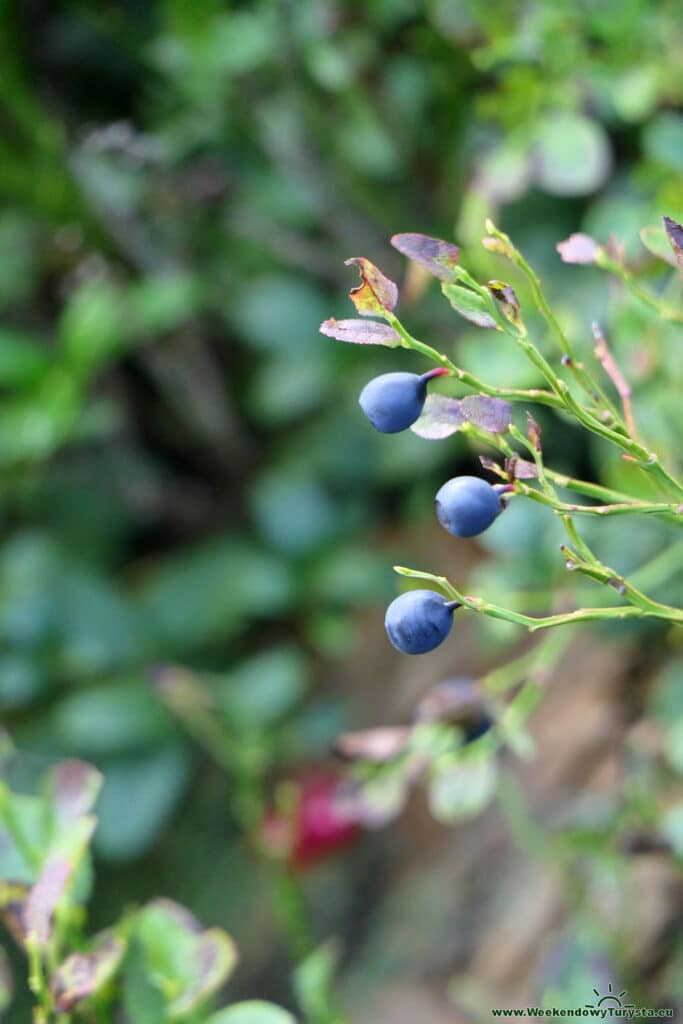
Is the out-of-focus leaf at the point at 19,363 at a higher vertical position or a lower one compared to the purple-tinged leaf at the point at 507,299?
lower

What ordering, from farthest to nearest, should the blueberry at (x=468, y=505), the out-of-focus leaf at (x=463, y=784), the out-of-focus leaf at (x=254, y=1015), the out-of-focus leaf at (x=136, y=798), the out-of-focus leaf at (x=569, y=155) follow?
the out-of-focus leaf at (x=136, y=798)
the out-of-focus leaf at (x=569, y=155)
the out-of-focus leaf at (x=463, y=784)
the out-of-focus leaf at (x=254, y=1015)
the blueberry at (x=468, y=505)

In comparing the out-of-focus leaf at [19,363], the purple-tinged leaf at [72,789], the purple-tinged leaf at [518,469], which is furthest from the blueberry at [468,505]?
the out-of-focus leaf at [19,363]

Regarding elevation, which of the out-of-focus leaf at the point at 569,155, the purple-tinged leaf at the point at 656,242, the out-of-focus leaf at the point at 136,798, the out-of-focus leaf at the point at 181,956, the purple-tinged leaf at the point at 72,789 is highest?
the purple-tinged leaf at the point at 656,242

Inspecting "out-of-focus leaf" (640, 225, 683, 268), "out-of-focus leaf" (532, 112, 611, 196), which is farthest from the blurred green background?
"out-of-focus leaf" (640, 225, 683, 268)

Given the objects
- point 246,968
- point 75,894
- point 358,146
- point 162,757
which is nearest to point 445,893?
point 246,968

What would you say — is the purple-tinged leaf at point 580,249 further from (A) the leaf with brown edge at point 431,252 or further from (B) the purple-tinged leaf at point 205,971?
(B) the purple-tinged leaf at point 205,971

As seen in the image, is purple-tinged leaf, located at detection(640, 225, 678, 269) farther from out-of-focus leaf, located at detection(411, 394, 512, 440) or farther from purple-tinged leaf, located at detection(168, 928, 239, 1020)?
purple-tinged leaf, located at detection(168, 928, 239, 1020)
